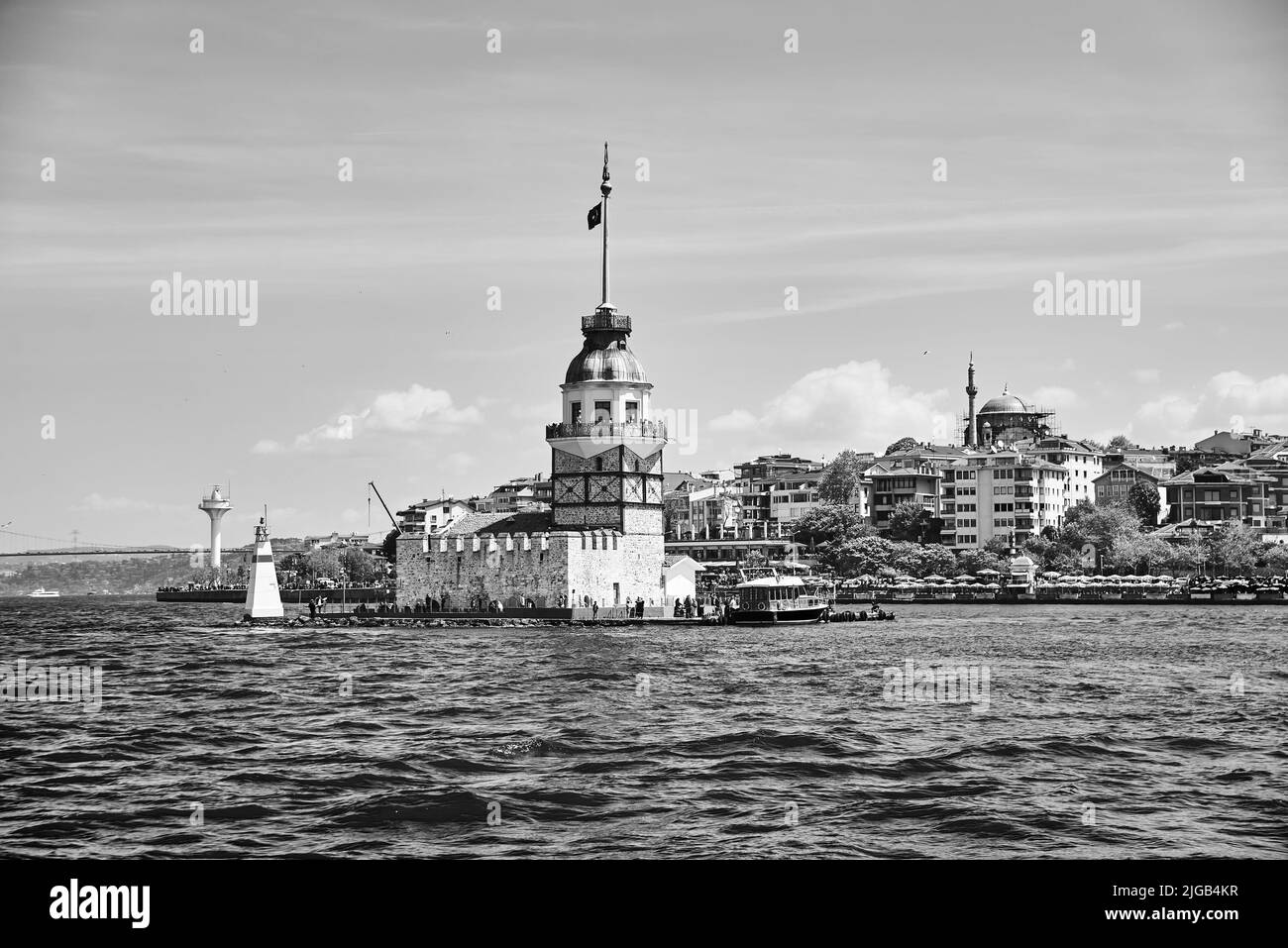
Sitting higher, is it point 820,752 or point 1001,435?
point 1001,435

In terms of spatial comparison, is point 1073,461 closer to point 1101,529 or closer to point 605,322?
point 1101,529

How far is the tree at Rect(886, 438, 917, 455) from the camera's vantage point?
15346 centimetres

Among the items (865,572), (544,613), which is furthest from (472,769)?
(865,572)

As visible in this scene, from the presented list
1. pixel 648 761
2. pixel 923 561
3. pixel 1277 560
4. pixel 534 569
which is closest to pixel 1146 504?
pixel 1277 560

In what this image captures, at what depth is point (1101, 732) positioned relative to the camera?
26.1 meters

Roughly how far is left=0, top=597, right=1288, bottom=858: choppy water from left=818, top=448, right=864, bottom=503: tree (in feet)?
282

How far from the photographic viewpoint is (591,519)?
6981cm

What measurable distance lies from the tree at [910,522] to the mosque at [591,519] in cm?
6127

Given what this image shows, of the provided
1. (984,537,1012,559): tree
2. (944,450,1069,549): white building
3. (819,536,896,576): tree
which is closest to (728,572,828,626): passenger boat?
(819,536,896,576): tree

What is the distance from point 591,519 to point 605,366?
7693mm

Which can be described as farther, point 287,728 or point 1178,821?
point 287,728
